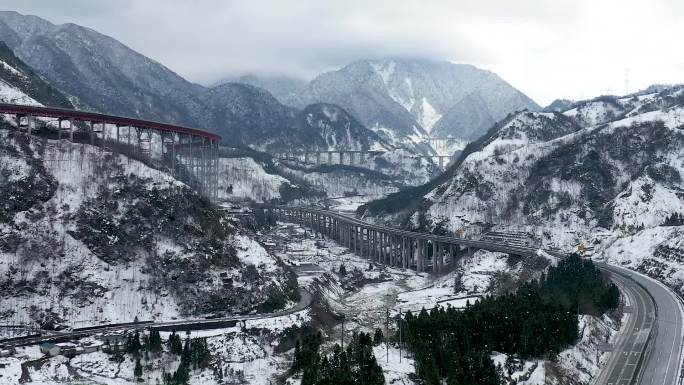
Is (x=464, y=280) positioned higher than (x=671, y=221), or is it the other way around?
(x=671, y=221)

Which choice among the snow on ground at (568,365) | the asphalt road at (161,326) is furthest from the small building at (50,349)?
the snow on ground at (568,365)

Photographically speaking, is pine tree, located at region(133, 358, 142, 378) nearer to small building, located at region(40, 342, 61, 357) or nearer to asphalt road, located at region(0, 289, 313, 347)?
small building, located at region(40, 342, 61, 357)

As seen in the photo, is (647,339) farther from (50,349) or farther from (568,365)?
(50,349)

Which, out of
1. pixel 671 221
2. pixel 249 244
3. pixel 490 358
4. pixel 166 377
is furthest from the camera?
pixel 671 221

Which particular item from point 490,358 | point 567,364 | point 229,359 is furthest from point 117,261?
point 567,364

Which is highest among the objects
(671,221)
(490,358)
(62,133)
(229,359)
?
(62,133)

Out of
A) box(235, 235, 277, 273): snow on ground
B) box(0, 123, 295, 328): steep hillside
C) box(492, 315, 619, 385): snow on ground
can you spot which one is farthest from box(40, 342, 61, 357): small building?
box(492, 315, 619, 385): snow on ground

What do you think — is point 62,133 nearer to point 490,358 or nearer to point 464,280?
point 464,280
